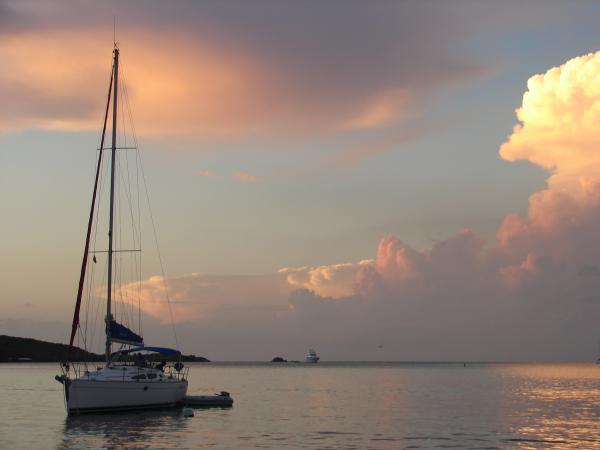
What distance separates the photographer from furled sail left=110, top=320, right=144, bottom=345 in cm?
5225

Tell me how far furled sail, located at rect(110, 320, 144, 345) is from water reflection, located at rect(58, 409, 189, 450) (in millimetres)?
5137

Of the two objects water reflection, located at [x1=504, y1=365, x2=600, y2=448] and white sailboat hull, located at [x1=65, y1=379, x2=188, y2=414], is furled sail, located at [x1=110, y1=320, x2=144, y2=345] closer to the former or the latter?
white sailboat hull, located at [x1=65, y1=379, x2=188, y2=414]

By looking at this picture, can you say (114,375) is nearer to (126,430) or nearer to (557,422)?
(126,430)

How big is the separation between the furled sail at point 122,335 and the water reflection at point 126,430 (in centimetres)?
514

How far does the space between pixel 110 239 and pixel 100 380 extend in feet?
32.1

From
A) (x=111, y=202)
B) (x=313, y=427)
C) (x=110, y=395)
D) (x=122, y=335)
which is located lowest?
(x=313, y=427)

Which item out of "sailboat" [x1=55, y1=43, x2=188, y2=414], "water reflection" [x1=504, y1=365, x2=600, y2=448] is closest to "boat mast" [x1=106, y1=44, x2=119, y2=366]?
Result: "sailboat" [x1=55, y1=43, x2=188, y2=414]

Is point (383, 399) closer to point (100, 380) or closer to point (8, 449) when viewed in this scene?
point (100, 380)

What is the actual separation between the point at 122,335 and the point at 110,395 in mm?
4484

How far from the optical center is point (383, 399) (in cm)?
8306

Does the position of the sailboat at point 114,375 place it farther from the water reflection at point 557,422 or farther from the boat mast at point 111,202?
the water reflection at point 557,422

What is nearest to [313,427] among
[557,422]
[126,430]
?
[126,430]

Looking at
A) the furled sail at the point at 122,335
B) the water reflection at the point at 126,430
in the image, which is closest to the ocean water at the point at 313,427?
the water reflection at the point at 126,430

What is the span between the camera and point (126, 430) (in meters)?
46.0
